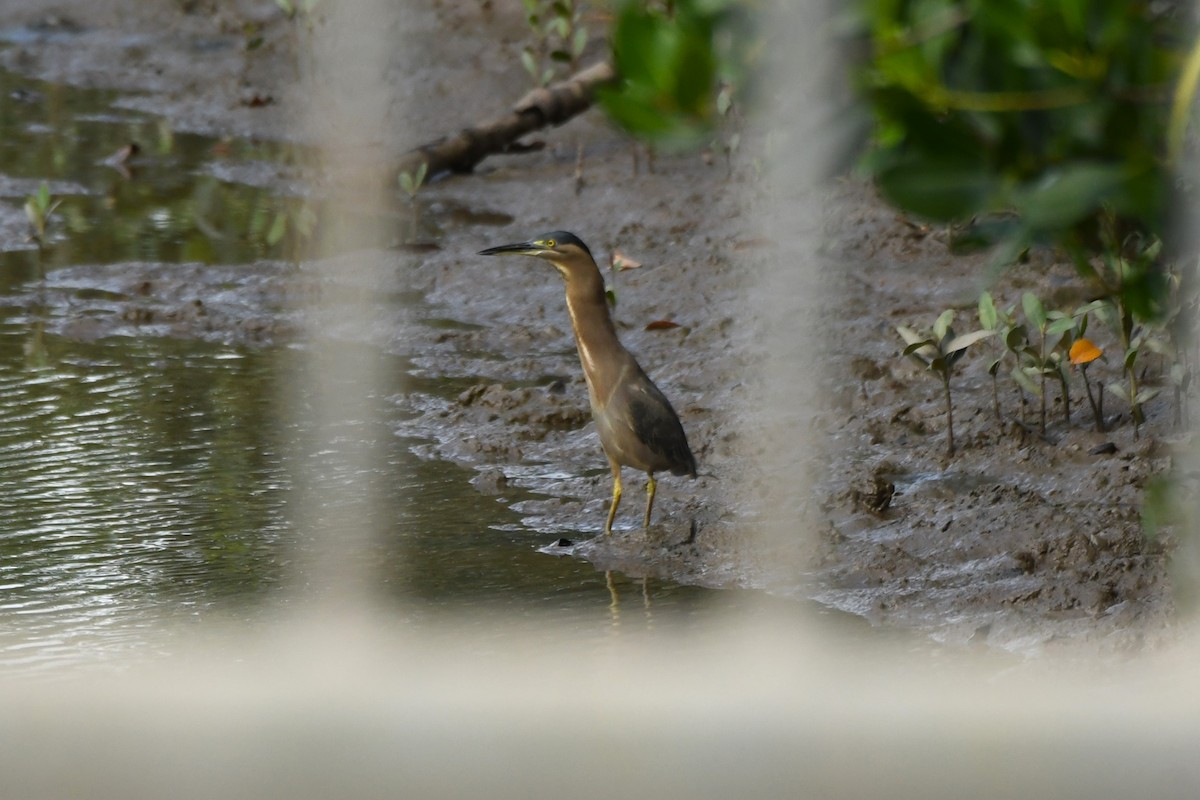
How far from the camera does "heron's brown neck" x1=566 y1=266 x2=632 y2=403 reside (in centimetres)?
408

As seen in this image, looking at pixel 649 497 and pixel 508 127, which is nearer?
pixel 649 497

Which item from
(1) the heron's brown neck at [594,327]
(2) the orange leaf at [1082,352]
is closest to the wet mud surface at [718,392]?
(2) the orange leaf at [1082,352]

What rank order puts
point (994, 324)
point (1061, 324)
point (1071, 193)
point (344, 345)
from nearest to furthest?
point (1071, 193) → point (1061, 324) → point (994, 324) → point (344, 345)

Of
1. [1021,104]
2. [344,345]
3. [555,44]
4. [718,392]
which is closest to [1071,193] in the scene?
[1021,104]

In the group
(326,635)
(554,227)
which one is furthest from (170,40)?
(326,635)

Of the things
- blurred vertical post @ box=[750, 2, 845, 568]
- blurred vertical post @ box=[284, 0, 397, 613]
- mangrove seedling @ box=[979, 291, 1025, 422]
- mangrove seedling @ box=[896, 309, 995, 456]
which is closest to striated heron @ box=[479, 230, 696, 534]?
blurred vertical post @ box=[284, 0, 397, 613]

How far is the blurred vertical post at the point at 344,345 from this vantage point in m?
1.34

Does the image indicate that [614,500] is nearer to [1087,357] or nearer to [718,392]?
[718,392]

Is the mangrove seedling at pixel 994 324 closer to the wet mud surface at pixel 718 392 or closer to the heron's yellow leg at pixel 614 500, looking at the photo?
the wet mud surface at pixel 718 392

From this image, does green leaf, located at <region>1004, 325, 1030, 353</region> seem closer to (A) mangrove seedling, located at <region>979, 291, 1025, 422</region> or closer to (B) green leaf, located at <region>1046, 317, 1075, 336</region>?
(A) mangrove seedling, located at <region>979, 291, 1025, 422</region>

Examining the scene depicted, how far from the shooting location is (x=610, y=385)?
407 centimetres

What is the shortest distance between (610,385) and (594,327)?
15cm

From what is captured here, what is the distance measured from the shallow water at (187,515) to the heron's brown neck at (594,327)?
1.35 feet

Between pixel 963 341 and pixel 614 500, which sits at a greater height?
pixel 963 341
